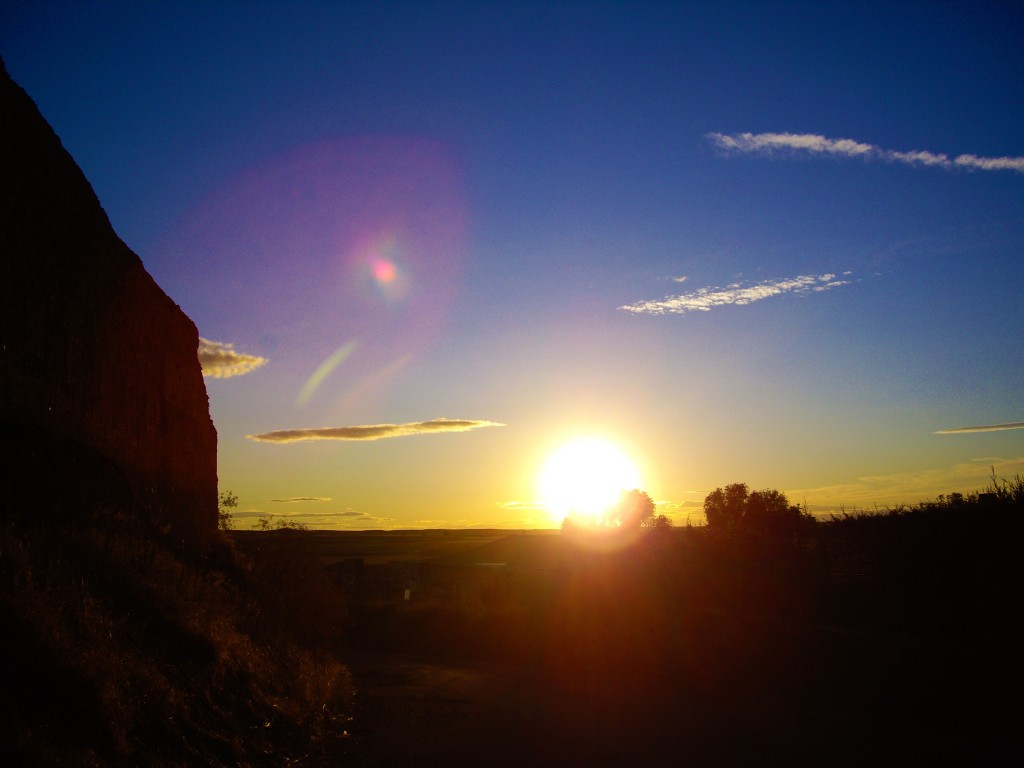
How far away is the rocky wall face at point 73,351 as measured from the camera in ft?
39.7

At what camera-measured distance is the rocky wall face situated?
39.7 ft

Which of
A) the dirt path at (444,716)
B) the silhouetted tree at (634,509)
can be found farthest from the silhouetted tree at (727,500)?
the dirt path at (444,716)

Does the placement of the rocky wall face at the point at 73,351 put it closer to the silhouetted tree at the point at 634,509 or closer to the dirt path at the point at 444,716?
the dirt path at the point at 444,716

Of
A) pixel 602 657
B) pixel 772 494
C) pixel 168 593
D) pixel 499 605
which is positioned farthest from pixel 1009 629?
pixel 772 494

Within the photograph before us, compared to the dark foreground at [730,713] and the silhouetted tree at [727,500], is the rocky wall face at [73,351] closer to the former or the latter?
the dark foreground at [730,713]

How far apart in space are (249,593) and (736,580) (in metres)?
16.5

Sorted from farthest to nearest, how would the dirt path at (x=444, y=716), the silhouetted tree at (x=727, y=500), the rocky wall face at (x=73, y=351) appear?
the silhouetted tree at (x=727, y=500) < the dirt path at (x=444, y=716) < the rocky wall face at (x=73, y=351)

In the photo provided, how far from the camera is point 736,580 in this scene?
28.2 meters

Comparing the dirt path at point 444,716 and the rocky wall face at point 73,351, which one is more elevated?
the rocky wall face at point 73,351

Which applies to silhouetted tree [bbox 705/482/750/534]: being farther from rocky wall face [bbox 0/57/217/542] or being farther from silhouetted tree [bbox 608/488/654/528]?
rocky wall face [bbox 0/57/217/542]

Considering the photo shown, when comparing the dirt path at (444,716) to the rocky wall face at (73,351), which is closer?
the rocky wall face at (73,351)

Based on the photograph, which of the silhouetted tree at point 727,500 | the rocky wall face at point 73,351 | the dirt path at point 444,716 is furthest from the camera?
the silhouetted tree at point 727,500

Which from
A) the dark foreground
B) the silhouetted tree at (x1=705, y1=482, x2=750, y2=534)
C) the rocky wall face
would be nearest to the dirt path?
the dark foreground

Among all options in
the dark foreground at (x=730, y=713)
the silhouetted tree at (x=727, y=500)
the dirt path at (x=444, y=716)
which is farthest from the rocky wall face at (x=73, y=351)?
the silhouetted tree at (x=727, y=500)
